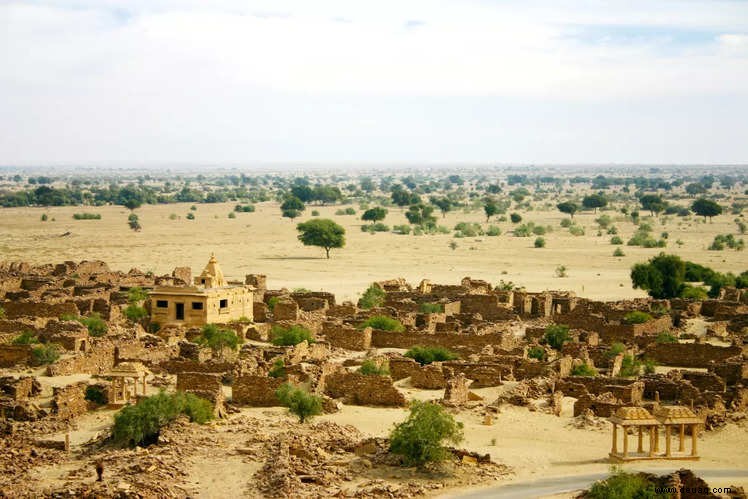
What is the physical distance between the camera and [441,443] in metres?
26.7

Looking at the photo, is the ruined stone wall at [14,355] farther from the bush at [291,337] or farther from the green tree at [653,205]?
the green tree at [653,205]

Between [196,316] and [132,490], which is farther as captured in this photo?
[196,316]

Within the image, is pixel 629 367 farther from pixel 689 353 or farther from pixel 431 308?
pixel 431 308

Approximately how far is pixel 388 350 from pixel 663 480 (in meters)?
18.2

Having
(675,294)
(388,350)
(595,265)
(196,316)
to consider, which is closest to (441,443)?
(388,350)

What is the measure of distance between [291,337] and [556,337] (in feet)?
28.5

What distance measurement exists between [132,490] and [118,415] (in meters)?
5.23

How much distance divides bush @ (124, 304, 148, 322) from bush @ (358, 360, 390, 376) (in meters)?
12.0

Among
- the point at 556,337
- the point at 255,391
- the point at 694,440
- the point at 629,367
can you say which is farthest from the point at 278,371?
the point at 556,337

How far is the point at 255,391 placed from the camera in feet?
105

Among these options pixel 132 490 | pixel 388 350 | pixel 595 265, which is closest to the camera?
pixel 132 490

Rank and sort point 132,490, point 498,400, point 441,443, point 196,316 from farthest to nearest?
point 196,316, point 498,400, point 441,443, point 132,490

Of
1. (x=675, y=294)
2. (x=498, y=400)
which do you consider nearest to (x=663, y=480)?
(x=498, y=400)

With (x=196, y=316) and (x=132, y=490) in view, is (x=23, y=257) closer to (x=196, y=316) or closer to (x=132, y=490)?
(x=196, y=316)
